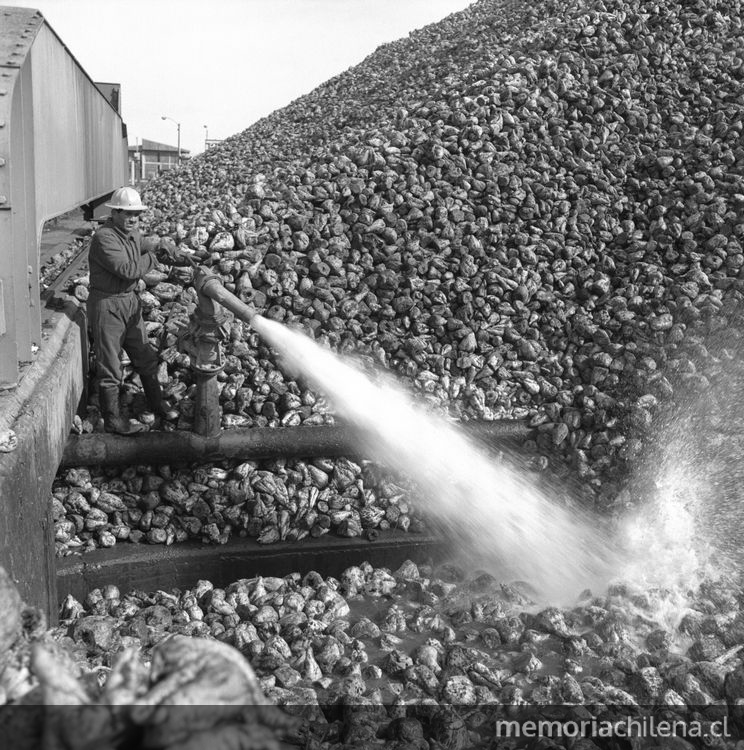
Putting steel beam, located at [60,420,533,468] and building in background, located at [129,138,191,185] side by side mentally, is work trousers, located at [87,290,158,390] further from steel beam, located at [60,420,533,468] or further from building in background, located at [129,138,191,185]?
building in background, located at [129,138,191,185]

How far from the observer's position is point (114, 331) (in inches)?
221

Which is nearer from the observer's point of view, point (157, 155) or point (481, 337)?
point (481, 337)

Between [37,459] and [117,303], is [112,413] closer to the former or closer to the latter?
[117,303]

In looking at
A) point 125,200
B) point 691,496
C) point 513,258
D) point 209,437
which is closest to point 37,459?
point 209,437

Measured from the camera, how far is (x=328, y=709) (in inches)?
152

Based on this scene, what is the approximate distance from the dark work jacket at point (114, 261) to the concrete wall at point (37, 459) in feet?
1.43

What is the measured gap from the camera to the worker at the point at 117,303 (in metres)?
5.43

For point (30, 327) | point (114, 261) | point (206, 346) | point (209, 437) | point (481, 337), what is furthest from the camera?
point (481, 337)

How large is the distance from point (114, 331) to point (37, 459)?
1.74m

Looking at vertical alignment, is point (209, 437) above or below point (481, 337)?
below

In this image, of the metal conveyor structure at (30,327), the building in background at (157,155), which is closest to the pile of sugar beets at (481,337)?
the metal conveyor structure at (30,327)

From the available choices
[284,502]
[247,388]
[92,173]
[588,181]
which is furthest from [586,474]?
[92,173]

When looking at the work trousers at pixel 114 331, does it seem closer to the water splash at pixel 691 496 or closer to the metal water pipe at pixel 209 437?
the metal water pipe at pixel 209 437

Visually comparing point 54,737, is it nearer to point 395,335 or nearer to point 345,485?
point 345,485
